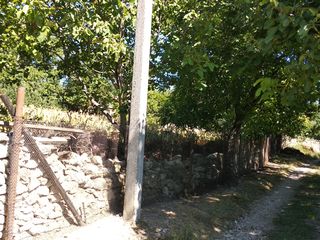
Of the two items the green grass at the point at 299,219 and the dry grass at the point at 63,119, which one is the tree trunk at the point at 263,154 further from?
the dry grass at the point at 63,119

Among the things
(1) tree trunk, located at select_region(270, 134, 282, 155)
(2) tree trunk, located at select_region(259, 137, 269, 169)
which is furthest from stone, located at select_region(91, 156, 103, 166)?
(1) tree trunk, located at select_region(270, 134, 282, 155)

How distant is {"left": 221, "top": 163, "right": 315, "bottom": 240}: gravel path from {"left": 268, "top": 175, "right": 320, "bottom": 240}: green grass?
0.73 feet

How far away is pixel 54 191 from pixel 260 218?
6203 millimetres

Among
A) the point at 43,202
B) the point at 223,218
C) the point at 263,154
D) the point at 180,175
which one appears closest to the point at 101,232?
the point at 43,202

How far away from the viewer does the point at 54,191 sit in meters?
7.75

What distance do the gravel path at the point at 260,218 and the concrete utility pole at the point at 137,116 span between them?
86.4 inches

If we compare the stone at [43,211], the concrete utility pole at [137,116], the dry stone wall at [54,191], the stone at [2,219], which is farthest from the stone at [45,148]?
the concrete utility pole at [137,116]

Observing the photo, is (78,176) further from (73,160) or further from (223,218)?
(223,218)

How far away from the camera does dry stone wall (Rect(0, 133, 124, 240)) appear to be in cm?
691

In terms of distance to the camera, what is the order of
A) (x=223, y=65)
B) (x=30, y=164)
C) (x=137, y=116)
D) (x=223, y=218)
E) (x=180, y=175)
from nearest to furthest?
(x=30, y=164)
(x=137, y=116)
(x=223, y=218)
(x=180, y=175)
(x=223, y=65)

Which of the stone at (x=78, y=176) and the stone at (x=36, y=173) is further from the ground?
the stone at (x=36, y=173)

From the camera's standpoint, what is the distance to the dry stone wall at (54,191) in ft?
22.7

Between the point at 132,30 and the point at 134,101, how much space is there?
316cm

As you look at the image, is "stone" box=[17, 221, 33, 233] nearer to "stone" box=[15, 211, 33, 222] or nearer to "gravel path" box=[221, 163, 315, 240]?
"stone" box=[15, 211, 33, 222]
